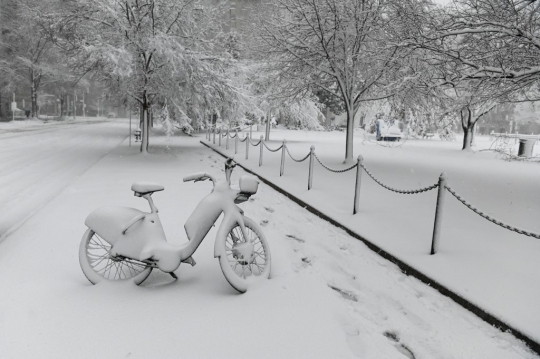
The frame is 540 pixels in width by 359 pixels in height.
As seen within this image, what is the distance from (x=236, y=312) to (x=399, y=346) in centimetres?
144

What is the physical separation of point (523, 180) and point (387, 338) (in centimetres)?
1178

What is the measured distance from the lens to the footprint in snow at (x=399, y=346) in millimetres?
3096

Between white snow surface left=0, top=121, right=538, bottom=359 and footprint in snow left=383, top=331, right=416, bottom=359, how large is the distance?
11mm

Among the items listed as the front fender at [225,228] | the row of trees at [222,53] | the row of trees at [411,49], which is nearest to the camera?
the front fender at [225,228]

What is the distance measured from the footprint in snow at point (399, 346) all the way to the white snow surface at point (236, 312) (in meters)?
0.01

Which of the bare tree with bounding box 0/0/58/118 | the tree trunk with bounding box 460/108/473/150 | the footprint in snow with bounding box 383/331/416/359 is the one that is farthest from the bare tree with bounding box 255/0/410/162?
the bare tree with bounding box 0/0/58/118

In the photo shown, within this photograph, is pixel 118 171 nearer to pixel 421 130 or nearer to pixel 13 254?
pixel 13 254

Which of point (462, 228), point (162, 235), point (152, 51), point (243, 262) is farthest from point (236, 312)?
point (152, 51)

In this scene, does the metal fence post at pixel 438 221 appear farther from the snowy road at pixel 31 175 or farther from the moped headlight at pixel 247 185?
the snowy road at pixel 31 175

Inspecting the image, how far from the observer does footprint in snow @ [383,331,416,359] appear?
3.10 meters

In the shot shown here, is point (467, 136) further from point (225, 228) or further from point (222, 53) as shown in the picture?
point (225, 228)

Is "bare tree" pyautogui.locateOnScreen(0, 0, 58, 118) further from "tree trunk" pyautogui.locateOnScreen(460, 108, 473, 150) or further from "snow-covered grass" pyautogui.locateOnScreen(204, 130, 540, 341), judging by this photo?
"snow-covered grass" pyautogui.locateOnScreen(204, 130, 540, 341)

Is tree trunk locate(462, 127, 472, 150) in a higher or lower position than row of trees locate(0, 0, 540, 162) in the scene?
lower

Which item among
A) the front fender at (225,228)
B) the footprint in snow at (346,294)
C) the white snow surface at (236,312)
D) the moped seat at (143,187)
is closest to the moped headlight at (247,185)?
the front fender at (225,228)
